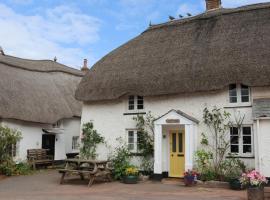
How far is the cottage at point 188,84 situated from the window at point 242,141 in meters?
0.04

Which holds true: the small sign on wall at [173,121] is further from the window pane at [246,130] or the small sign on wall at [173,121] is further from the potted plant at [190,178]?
the window pane at [246,130]

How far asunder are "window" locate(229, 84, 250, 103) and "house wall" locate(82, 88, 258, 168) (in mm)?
223

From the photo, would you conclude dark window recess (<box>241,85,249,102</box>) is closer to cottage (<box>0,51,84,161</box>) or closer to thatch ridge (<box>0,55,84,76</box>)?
cottage (<box>0,51,84,161</box>)

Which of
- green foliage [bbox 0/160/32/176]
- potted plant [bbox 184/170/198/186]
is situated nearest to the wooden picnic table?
potted plant [bbox 184/170/198/186]

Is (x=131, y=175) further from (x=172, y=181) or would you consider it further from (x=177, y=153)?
(x=177, y=153)

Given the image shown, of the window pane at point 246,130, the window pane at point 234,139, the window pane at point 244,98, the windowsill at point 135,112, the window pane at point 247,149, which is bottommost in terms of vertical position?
the window pane at point 247,149

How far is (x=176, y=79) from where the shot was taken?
1620 centimetres

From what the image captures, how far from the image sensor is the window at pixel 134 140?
57.4 feet

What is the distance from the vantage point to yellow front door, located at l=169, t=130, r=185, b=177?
1636 cm

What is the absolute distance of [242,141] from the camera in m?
14.9

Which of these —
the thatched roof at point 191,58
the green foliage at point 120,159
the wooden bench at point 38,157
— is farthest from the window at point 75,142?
the green foliage at point 120,159

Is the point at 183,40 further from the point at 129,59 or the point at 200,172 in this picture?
the point at 200,172

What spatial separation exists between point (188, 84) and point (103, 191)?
233 inches

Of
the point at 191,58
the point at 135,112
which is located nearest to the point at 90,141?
the point at 135,112
